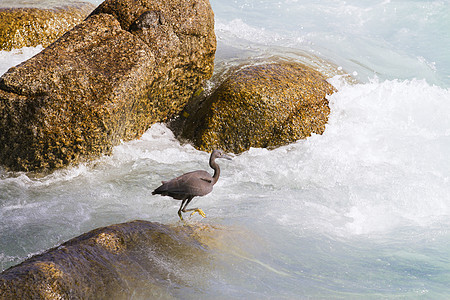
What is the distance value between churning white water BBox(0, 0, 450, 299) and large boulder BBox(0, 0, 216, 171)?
0.28 m

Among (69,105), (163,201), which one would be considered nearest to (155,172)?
(163,201)

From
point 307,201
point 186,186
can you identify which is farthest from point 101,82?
point 307,201

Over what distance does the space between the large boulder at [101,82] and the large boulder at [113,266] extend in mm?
2050

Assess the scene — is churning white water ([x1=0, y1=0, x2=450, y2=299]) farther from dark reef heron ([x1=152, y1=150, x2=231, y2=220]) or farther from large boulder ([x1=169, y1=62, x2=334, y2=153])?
dark reef heron ([x1=152, y1=150, x2=231, y2=220])

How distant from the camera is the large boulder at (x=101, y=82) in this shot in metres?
5.43

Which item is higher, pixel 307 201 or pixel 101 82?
pixel 101 82

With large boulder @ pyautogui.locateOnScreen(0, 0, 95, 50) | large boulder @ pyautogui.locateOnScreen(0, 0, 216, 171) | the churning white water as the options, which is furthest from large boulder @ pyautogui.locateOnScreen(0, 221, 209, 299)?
large boulder @ pyautogui.locateOnScreen(0, 0, 95, 50)

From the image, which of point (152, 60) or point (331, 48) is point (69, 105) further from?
point (331, 48)

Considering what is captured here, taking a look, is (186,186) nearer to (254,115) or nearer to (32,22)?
(254,115)

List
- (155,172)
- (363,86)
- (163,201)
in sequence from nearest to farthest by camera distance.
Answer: (163,201) < (155,172) < (363,86)

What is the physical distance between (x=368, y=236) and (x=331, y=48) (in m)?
6.59

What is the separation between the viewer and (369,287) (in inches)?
152

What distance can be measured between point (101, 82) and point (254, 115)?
212cm

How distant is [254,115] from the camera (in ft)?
21.5
